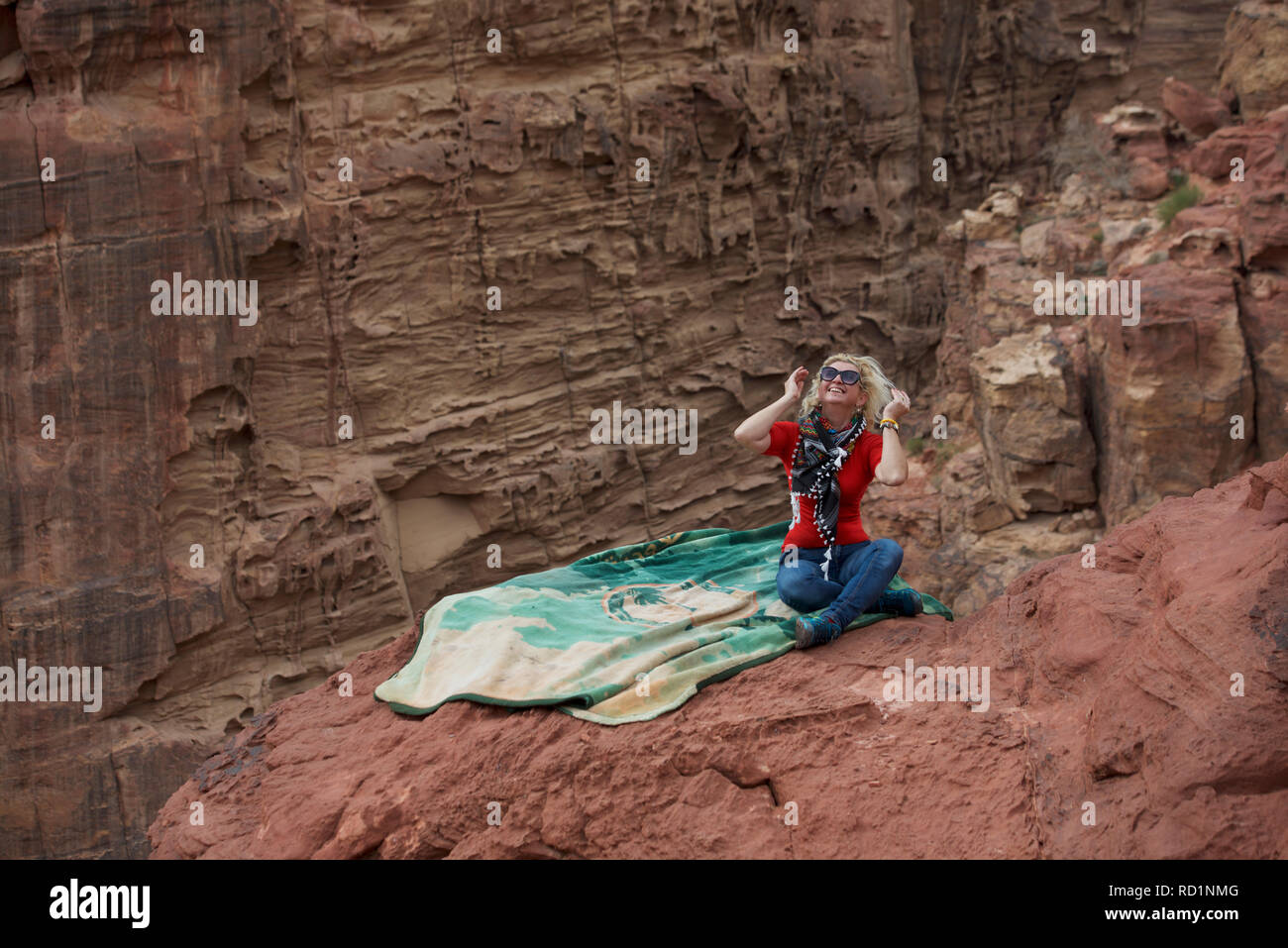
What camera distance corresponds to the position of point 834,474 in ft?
17.5

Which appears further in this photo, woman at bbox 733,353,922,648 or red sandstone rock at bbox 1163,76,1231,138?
red sandstone rock at bbox 1163,76,1231,138

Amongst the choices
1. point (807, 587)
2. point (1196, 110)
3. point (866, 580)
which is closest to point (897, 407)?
point (866, 580)

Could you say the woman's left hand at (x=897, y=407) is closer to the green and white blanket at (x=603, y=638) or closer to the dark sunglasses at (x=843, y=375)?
the dark sunglasses at (x=843, y=375)

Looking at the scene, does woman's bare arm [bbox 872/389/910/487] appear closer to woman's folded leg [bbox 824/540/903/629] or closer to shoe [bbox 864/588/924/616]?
woman's folded leg [bbox 824/540/903/629]

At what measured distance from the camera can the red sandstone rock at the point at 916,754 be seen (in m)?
3.45

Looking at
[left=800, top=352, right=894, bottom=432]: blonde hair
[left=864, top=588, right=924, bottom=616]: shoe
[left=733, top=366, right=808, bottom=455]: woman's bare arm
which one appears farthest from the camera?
[left=800, top=352, right=894, bottom=432]: blonde hair

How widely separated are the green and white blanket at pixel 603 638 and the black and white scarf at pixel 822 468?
1.44ft

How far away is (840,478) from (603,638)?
1.31 meters

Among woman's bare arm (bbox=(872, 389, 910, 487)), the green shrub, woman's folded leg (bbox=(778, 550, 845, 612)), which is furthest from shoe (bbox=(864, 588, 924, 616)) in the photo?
the green shrub

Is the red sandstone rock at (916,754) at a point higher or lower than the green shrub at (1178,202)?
lower

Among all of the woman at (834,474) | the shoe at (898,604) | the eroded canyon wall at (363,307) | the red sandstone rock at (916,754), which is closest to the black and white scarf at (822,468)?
the woman at (834,474)

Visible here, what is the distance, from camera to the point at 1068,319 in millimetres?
9984

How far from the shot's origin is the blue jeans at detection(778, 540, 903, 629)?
5.03 metres

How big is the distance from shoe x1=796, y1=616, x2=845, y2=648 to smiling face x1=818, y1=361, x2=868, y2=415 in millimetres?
986
